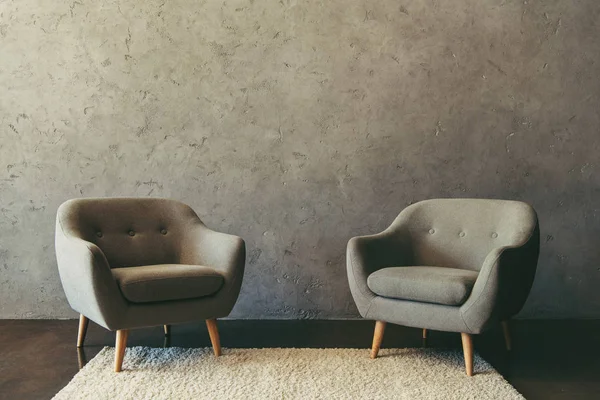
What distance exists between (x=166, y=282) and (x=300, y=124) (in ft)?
5.42

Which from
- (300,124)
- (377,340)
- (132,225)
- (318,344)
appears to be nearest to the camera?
(377,340)

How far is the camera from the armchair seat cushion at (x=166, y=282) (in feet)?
9.82

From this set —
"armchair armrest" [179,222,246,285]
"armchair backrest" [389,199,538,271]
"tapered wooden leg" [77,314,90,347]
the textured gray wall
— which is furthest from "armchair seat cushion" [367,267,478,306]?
"tapered wooden leg" [77,314,90,347]

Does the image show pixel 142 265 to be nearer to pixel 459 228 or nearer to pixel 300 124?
pixel 300 124

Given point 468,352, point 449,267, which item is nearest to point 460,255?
point 449,267

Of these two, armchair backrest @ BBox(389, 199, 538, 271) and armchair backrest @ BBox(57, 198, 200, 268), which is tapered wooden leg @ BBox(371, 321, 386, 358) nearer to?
armchair backrest @ BBox(389, 199, 538, 271)

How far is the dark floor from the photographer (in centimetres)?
286

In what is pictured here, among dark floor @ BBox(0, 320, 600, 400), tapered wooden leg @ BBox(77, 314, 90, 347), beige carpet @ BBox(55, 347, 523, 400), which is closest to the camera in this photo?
beige carpet @ BBox(55, 347, 523, 400)

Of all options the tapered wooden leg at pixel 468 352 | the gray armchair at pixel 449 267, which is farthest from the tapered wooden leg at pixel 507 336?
the tapered wooden leg at pixel 468 352

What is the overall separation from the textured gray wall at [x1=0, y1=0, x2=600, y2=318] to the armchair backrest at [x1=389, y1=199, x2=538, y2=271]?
52 centimetres

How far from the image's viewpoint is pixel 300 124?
4.25 meters

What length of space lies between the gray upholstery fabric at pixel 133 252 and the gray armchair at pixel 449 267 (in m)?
0.71

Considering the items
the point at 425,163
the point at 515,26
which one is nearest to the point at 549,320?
the point at 425,163

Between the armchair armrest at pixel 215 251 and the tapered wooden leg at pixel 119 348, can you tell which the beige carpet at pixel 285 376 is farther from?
the armchair armrest at pixel 215 251
